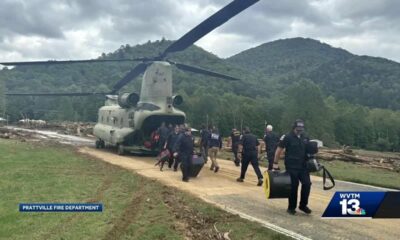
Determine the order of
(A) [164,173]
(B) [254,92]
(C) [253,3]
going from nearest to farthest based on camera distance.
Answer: (C) [253,3] < (A) [164,173] < (B) [254,92]

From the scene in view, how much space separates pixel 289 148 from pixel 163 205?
10.7ft

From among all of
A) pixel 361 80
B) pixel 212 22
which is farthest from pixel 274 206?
pixel 361 80

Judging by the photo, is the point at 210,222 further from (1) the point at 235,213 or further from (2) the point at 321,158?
(2) the point at 321,158

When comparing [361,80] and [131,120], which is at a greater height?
[361,80]

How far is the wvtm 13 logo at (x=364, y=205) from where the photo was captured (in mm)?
8023

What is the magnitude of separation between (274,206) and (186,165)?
4873mm

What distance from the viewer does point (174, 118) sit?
22688mm

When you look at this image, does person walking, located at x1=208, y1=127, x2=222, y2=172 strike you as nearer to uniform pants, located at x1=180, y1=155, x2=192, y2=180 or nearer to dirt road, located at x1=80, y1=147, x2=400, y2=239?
dirt road, located at x1=80, y1=147, x2=400, y2=239

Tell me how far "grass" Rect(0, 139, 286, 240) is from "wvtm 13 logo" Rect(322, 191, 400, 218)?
1690 mm

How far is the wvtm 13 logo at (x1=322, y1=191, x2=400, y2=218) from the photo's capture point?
8023mm

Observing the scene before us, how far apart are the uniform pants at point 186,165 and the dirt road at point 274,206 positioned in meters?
0.26

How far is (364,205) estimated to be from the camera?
816 cm

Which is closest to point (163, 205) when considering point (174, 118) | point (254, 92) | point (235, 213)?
point (235, 213)

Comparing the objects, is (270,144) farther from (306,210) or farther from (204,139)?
(306,210)
